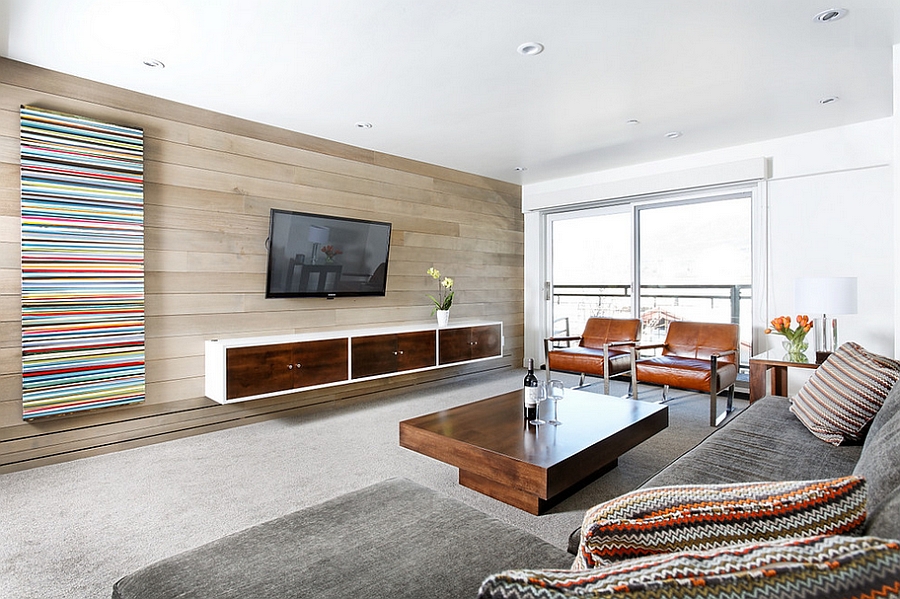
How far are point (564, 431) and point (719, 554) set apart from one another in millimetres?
2033

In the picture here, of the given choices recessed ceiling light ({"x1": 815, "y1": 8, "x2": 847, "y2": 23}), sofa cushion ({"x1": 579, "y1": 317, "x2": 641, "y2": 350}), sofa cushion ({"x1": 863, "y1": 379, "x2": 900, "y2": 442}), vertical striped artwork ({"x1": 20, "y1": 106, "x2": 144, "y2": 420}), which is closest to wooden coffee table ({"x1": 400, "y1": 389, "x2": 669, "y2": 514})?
sofa cushion ({"x1": 863, "y1": 379, "x2": 900, "y2": 442})

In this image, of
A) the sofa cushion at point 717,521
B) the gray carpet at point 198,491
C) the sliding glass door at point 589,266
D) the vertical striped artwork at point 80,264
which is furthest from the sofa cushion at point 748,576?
the sliding glass door at point 589,266

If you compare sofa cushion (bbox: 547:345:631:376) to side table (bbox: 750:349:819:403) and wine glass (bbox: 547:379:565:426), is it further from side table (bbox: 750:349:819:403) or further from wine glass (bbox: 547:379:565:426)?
wine glass (bbox: 547:379:565:426)

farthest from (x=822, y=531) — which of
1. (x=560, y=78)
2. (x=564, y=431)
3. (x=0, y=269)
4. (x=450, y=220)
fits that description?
(x=450, y=220)

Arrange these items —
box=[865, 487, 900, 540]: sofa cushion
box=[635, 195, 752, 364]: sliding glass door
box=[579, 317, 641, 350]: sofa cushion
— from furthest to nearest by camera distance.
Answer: box=[579, 317, 641, 350]: sofa cushion
box=[635, 195, 752, 364]: sliding glass door
box=[865, 487, 900, 540]: sofa cushion

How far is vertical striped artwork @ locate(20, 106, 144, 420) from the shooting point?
118 inches

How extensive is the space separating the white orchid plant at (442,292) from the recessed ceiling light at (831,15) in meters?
3.58

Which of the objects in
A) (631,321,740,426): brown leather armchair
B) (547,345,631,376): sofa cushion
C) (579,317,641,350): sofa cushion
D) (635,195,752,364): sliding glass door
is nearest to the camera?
(631,321,740,426): brown leather armchair

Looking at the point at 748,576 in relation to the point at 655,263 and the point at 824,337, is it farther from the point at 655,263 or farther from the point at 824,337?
the point at 655,263

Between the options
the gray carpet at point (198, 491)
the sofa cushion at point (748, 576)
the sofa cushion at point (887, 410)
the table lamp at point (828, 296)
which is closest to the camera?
the sofa cushion at point (748, 576)

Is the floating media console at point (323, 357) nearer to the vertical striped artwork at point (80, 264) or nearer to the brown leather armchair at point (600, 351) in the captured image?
the vertical striped artwork at point (80, 264)

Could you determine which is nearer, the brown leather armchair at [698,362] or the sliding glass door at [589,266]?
the brown leather armchair at [698,362]

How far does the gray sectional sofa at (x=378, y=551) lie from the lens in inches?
43.1

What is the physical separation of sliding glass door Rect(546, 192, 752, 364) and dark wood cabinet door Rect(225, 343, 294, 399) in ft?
12.7
